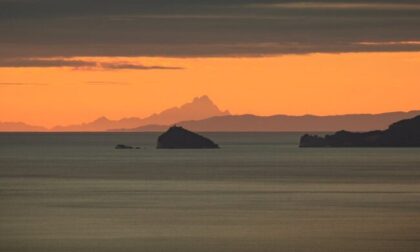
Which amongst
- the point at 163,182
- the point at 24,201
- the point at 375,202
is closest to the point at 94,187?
the point at 163,182

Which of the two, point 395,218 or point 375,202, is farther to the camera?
point 375,202

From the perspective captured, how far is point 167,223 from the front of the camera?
73.8 metres

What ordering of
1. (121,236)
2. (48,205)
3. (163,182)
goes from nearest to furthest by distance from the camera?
(121,236) < (48,205) < (163,182)

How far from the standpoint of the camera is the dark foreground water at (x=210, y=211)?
63.7 m

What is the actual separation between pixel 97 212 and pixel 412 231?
21705mm

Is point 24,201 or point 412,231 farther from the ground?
→ point 24,201

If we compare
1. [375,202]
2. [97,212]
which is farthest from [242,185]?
[97,212]

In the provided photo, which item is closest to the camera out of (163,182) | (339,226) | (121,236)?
(121,236)

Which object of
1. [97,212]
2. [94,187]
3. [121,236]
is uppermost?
[94,187]

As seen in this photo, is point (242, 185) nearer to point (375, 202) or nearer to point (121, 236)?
point (375, 202)

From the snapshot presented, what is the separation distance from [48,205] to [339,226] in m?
24.6

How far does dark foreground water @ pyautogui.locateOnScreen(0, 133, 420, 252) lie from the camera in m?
63.7

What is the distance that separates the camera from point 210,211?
268 feet

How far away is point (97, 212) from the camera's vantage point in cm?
8088
